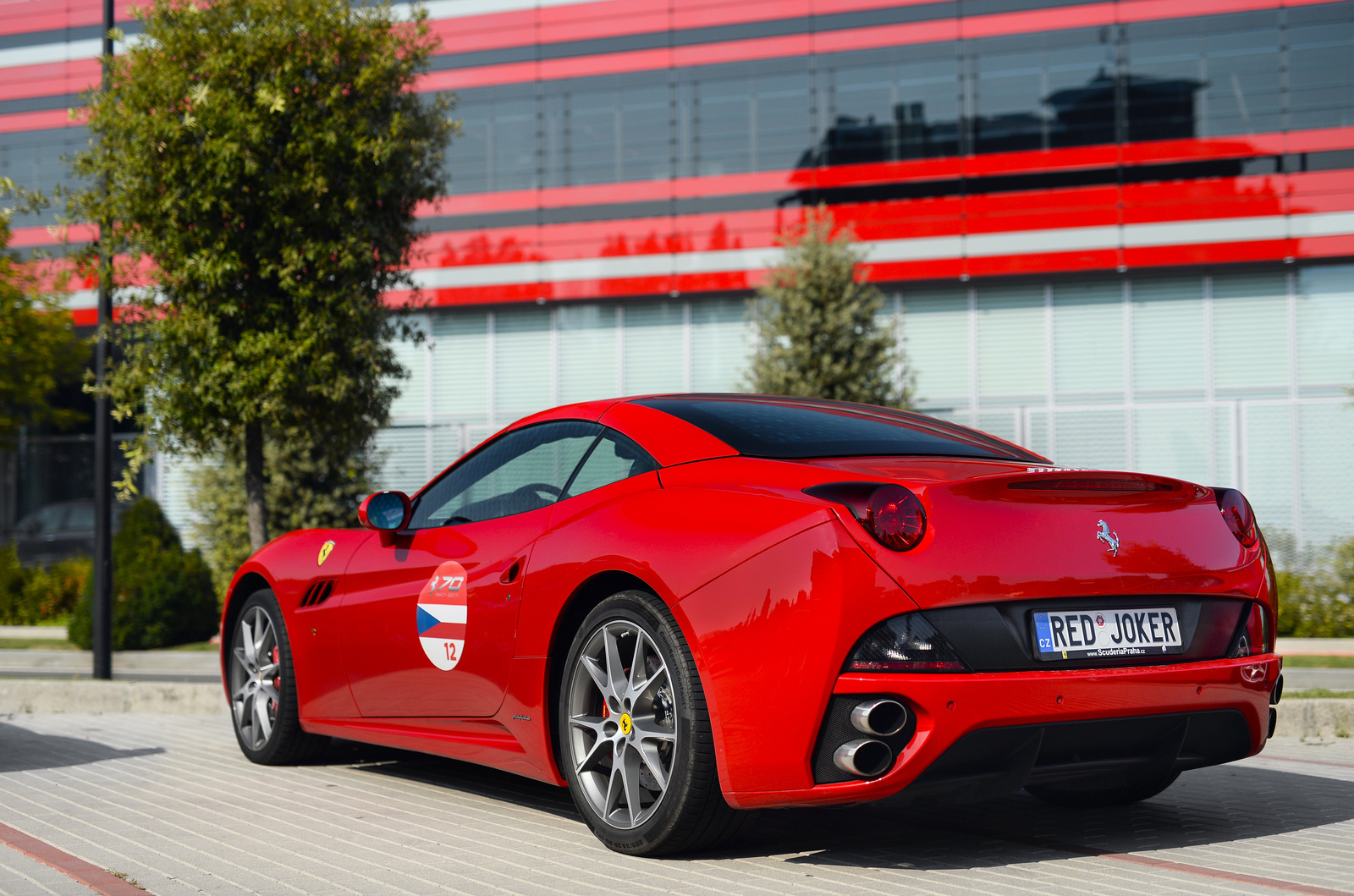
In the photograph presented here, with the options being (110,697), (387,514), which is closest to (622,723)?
(387,514)

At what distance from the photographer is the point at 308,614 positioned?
5.46 m

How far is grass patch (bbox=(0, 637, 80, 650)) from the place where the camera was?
1393 centimetres

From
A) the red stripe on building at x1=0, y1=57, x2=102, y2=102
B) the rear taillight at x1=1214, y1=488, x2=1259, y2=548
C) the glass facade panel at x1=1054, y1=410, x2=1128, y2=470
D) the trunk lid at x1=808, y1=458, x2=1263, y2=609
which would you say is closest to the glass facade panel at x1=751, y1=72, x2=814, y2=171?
the glass facade panel at x1=1054, y1=410, x2=1128, y2=470

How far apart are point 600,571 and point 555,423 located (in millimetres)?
935

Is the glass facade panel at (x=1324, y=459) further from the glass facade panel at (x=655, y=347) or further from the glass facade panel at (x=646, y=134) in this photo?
the glass facade panel at (x=646, y=134)

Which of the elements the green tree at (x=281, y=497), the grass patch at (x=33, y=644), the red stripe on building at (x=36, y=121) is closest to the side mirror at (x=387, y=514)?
the grass patch at (x=33, y=644)

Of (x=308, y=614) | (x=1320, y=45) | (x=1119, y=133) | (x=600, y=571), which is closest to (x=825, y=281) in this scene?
(x=1119, y=133)

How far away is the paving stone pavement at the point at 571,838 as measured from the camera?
3.45m

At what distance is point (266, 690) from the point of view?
5785 millimetres

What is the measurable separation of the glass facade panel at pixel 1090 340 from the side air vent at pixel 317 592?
16.2 metres

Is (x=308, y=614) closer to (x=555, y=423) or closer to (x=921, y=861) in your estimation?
(x=555, y=423)

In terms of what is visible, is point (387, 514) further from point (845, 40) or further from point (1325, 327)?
point (1325, 327)

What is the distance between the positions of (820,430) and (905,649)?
1.08 metres

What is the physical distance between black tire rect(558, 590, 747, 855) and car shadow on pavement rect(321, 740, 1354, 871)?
231 mm
